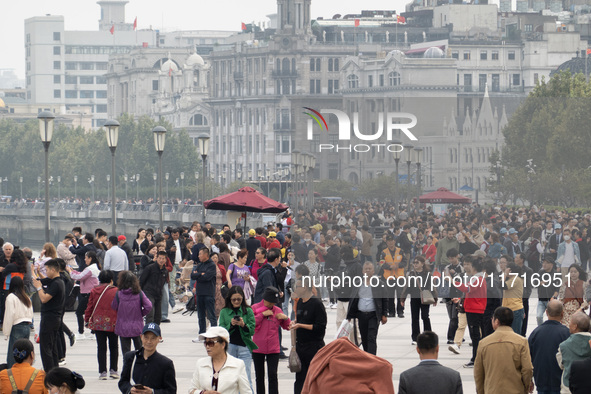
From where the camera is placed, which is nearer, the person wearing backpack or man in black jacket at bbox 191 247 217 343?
the person wearing backpack

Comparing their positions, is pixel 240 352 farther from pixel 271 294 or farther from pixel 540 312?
pixel 540 312

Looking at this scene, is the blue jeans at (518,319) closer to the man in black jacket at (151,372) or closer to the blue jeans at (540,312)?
the blue jeans at (540,312)

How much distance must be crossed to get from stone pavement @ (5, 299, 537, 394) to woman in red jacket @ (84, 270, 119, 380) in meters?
0.26

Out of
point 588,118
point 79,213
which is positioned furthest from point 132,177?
point 588,118

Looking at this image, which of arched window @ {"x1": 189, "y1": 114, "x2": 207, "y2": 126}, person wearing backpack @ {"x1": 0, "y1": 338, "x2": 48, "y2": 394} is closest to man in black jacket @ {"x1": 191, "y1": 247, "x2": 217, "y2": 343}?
person wearing backpack @ {"x1": 0, "y1": 338, "x2": 48, "y2": 394}

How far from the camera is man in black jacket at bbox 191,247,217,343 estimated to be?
2186 centimetres

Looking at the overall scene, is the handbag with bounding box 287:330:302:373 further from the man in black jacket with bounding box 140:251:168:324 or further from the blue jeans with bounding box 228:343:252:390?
the man in black jacket with bounding box 140:251:168:324

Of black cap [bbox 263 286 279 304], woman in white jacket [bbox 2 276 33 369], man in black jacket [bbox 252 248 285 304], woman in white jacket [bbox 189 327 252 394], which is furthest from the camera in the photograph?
man in black jacket [bbox 252 248 285 304]

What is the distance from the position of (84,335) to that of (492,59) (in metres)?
121

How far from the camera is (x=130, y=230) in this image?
118188mm

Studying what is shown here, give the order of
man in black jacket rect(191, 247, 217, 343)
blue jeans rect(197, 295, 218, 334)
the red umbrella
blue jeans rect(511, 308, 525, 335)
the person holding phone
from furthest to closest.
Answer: the red umbrella → blue jeans rect(197, 295, 218, 334) → man in black jacket rect(191, 247, 217, 343) → blue jeans rect(511, 308, 525, 335) → the person holding phone

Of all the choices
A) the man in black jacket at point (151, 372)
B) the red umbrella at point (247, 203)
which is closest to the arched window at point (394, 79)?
the red umbrella at point (247, 203)

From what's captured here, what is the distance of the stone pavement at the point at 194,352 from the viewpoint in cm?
1830

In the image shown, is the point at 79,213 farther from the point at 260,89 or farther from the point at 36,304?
the point at 36,304
